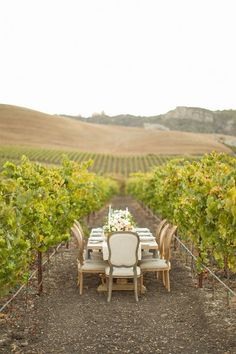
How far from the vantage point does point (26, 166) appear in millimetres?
9281

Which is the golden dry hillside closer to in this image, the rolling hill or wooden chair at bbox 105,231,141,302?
the rolling hill

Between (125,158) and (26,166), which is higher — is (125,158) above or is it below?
below

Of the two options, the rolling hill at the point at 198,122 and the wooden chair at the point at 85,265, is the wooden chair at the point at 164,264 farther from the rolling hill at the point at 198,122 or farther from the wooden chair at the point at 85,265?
the rolling hill at the point at 198,122

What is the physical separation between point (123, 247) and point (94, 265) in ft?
2.85

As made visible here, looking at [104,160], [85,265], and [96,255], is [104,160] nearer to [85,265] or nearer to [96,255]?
[96,255]

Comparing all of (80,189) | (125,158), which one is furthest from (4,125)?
(80,189)

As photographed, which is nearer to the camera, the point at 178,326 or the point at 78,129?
the point at 178,326

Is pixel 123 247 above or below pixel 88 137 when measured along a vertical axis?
above

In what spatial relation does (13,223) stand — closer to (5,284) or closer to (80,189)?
(5,284)

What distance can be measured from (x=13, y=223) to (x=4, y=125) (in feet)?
399

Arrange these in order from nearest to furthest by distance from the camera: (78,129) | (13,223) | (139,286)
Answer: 1. (13,223)
2. (139,286)
3. (78,129)

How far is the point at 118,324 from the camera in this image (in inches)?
250

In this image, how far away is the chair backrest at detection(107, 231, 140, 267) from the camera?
746 cm

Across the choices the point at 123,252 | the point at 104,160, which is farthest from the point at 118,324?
the point at 104,160
